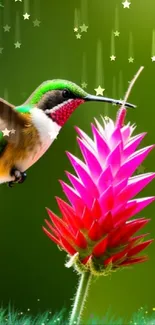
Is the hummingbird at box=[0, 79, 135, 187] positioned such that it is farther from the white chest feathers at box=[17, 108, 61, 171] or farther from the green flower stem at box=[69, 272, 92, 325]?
the green flower stem at box=[69, 272, 92, 325]

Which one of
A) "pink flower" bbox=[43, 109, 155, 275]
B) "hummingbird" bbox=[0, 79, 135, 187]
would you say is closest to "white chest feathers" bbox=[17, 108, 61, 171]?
"hummingbird" bbox=[0, 79, 135, 187]

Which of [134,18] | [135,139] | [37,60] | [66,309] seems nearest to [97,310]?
[66,309]

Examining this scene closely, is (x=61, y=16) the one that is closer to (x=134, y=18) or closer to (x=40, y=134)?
(x=134, y=18)

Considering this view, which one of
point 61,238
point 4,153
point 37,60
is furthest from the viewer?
point 37,60

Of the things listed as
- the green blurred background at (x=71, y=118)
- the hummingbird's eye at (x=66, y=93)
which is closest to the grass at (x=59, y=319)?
the green blurred background at (x=71, y=118)

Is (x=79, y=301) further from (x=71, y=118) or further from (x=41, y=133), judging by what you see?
(x=71, y=118)
